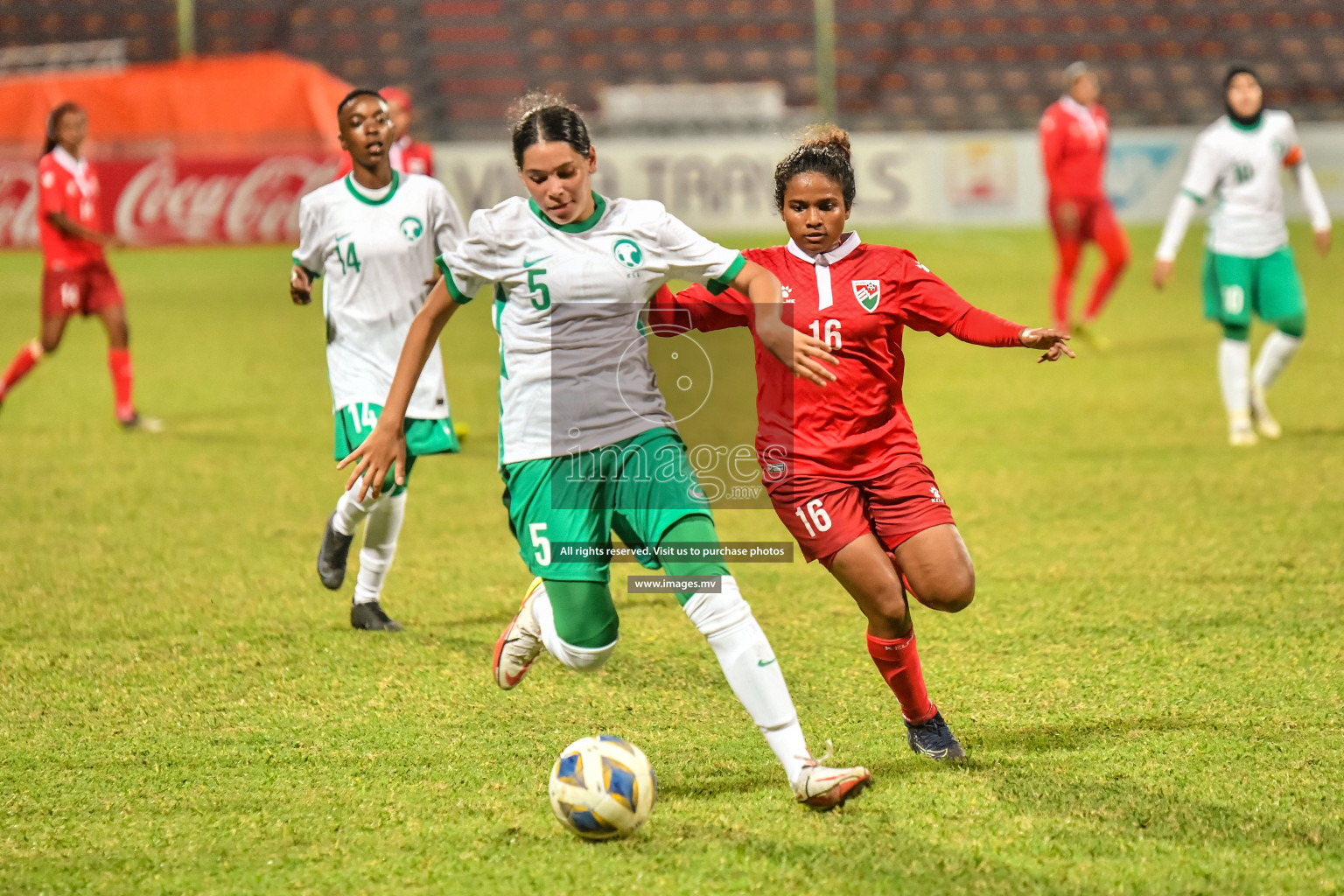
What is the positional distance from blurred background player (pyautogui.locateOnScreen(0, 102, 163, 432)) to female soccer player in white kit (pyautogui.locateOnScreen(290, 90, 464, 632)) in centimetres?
500

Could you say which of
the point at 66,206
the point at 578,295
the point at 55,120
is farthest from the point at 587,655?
the point at 55,120

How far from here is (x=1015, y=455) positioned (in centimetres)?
895

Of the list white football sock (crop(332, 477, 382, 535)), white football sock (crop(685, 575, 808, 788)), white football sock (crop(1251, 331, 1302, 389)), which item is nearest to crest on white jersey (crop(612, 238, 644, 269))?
white football sock (crop(685, 575, 808, 788))

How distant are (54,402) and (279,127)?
12.1 meters

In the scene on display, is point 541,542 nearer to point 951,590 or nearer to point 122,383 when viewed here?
point 951,590

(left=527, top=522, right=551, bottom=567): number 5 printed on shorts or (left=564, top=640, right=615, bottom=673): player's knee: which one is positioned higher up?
(left=527, top=522, right=551, bottom=567): number 5 printed on shorts

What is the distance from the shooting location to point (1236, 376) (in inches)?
352

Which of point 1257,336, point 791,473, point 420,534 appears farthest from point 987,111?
point 791,473

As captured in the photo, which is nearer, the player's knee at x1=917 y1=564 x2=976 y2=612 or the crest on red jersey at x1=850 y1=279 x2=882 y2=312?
the player's knee at x1=917 y1=564 x2=976 y2=612

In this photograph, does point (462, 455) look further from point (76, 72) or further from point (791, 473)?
point (76, 72)

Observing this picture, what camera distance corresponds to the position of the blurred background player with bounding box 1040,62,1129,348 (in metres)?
13.0

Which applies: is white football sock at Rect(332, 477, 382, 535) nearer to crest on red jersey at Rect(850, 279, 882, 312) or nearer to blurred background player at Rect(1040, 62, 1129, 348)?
crest on red jersey at Rect(850, 279, 882, 312)

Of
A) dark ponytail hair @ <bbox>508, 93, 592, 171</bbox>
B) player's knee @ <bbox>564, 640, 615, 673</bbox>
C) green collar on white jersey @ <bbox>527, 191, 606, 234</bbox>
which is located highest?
dark ponytail hair @ <bbox>508, 93, 592, 171</bbox>

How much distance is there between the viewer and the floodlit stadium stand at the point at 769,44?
2617 cm
